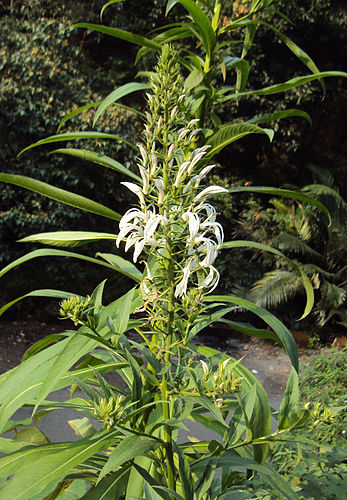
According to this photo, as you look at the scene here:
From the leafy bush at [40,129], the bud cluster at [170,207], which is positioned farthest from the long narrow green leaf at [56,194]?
the leafy bush at [40,129]

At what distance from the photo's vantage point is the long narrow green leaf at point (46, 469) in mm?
1213

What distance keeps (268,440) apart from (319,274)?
6824mm

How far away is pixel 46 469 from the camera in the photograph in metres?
1.26

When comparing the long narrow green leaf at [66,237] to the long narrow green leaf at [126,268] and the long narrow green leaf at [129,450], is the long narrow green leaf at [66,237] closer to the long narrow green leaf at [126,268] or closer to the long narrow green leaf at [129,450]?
the long narrow green leaf at [126,268]

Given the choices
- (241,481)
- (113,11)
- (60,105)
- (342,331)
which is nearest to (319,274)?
(342,331)

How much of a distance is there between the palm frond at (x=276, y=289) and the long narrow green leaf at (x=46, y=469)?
20.1ft

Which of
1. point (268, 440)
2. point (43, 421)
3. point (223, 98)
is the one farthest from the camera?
point (43, 421)

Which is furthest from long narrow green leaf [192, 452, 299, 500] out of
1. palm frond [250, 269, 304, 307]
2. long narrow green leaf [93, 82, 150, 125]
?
palm frond [250, 269, 304, 307]

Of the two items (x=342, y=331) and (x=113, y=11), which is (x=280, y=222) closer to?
(x=342, y=331)

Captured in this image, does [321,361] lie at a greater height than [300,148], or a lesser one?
lesser

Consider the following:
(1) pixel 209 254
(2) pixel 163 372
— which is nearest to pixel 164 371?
(2) pixel 163 372

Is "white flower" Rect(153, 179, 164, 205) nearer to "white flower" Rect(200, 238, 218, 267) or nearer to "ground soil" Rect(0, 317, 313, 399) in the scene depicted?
"white flower" Rect(200, 238, 218, 267)

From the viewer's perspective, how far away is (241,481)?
1336mm

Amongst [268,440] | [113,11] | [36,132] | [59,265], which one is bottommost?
[59,265]
